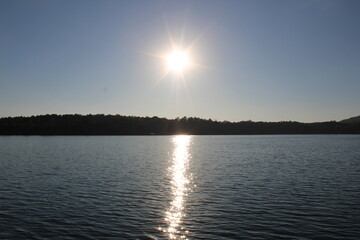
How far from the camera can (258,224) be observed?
23.4 m

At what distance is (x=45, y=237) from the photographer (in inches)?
808

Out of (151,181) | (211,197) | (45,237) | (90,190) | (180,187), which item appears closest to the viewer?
(45,237)

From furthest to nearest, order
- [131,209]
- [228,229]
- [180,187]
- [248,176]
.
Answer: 1. [248,176]
2. [180,187]
3. [131,209]
4. [228,229]

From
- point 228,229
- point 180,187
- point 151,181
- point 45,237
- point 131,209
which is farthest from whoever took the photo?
point 151,181

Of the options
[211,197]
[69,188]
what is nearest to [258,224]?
[211,197]

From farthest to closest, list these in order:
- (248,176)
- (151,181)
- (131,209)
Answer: (248,176)
(151,181)
(131,209)

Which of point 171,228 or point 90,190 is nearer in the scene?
point 171,228

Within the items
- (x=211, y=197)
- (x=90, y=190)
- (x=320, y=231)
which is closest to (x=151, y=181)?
(x=90, y=190)

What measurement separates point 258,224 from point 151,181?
2290 centimetres

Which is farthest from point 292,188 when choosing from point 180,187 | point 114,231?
point 114,231

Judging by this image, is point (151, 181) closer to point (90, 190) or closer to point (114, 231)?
point (90, 190)

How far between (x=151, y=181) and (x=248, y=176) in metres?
15.5

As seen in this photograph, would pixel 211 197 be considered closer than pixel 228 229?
No

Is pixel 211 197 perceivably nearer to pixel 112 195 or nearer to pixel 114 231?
pixel 112 195
